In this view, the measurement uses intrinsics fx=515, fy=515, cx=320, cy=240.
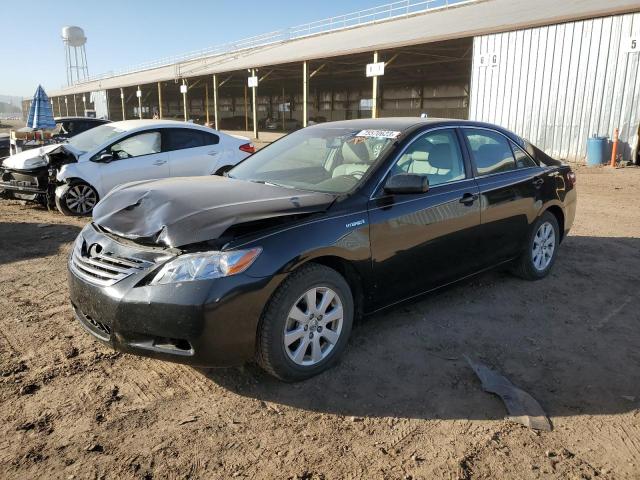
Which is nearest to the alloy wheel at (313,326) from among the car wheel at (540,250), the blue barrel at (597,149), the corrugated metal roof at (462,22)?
the car wheel at (540,250)

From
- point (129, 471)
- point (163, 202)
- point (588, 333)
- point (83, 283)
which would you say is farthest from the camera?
point (588, 333)

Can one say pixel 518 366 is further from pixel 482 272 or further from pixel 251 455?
pixel 251 455

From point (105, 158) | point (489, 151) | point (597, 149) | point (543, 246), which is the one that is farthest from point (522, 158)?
point (597, 149)

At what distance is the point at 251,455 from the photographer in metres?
2.51

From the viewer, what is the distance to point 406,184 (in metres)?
3.46

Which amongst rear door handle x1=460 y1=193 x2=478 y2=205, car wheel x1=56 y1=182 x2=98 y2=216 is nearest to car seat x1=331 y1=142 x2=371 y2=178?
rear door handle x1=460 y1=193 x2=478 y2=205

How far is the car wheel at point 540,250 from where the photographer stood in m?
4.97

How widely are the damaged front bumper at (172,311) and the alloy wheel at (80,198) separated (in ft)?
18.1

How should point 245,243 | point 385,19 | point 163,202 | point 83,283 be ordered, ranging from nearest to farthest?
point 245,243
point 83,283
point 163,202
point 385,19

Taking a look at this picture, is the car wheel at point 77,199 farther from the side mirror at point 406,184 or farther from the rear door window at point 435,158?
the side mirror at point 406,184

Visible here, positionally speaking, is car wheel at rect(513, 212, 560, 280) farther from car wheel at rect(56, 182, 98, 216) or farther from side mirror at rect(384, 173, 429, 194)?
car wheel at rect(56, 182, 98, 216)

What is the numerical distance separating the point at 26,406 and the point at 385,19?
29.2 metres

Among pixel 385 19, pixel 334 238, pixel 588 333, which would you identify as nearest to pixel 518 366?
pixel 588 333

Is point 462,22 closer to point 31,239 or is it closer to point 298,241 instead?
point 31,239
